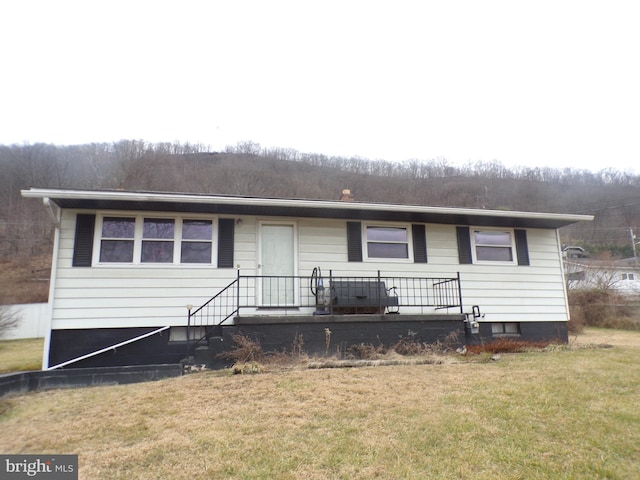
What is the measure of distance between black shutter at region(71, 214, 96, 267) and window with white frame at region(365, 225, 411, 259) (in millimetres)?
5405

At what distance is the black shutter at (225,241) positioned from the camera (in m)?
7.50

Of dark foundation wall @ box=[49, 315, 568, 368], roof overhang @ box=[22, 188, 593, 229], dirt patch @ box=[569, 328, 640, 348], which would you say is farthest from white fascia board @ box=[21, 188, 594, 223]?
dirt patch @ box=[569, 328, 640, 348]

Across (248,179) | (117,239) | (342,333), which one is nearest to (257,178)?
(248,179)

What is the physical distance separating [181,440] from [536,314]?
8293mm

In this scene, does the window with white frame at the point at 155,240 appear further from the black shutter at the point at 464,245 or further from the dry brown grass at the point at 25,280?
the dry brown grass at the point at 25,280

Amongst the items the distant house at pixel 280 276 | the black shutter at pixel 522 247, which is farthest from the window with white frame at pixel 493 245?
the black shutter at pixel 522 247

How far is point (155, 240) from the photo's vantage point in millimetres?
7348

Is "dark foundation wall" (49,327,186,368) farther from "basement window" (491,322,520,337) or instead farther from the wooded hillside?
the wooded hillside

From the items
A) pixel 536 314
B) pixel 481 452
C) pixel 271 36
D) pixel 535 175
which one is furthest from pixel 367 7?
pixel 535 175

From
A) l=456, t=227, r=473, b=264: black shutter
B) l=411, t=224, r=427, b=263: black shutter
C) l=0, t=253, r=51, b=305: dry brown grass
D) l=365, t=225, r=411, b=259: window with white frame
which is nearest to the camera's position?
l=365, t=225, r=411, b=259: window with white frame

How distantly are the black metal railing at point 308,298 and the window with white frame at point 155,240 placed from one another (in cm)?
95

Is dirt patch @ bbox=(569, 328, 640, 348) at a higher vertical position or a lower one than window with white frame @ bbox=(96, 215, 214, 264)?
lower

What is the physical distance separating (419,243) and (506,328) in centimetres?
286

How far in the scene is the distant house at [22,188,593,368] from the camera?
672cm
